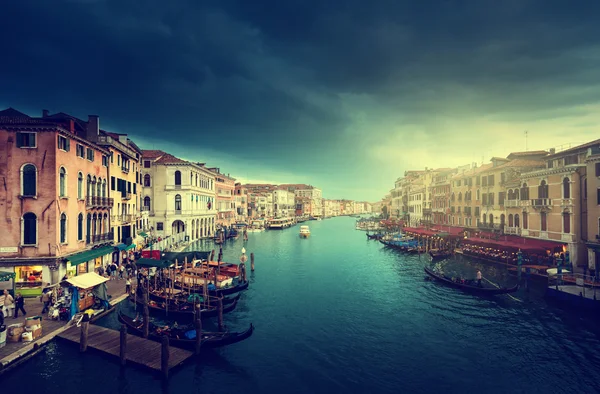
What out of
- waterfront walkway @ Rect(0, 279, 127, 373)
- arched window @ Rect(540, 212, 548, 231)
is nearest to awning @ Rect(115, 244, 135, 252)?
waterfront walkway @ Rect(0, 279, 127, 373)

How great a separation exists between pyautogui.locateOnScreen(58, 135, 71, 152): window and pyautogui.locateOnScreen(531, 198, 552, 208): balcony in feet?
144

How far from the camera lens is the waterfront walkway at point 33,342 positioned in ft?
49.6

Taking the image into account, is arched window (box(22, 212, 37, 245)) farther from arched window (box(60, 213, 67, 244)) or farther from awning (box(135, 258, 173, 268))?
awning (box(135, 258, 173, 268))

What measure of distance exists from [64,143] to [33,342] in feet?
46.7

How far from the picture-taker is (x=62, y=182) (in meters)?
24.3

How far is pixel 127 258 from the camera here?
109ft

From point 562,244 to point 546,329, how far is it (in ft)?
55.7

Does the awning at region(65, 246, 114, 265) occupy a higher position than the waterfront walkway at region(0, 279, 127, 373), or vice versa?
the awning at region(65, 246, 114, 265)

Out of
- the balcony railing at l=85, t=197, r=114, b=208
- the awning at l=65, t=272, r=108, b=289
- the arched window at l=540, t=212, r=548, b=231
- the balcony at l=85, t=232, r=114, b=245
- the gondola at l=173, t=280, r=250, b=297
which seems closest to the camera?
the awning at l=65, t=272, r=108, b=289

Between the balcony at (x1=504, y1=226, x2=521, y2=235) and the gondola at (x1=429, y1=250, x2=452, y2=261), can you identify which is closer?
the balcony at (x1=504, y1=226, x2=521, y2=235)

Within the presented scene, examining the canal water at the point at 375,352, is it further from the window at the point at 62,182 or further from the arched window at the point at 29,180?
the arched window at the point at 29,180

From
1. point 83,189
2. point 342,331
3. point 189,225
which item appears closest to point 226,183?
point 189,225

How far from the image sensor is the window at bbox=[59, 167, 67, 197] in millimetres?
23984

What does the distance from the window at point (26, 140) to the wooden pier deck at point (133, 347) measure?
1315cm
